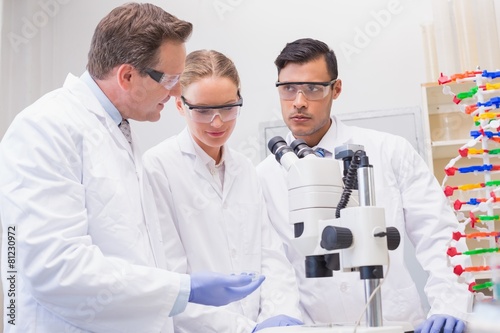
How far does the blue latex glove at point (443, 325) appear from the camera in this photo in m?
1.29

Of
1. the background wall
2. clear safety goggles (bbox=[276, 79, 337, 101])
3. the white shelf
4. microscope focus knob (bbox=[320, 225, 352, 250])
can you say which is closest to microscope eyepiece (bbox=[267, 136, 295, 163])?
microscope focus knob (bbox=[320, 225, 352, 250])

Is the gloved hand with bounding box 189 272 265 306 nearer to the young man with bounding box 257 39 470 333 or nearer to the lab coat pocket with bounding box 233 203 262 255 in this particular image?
the lab coat pocket with bounding box 233 203 262 255

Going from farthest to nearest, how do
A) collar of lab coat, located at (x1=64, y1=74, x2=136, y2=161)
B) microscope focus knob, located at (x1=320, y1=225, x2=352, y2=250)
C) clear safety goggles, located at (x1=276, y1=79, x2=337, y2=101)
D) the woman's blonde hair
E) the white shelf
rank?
the white shelf < clear safety goggles, located at (x1=276, y1=79, x2=337, y2=101) < the woman's blonde hair < collar of lab coat, located at (x1=64, y1=74, x2=136, y2=161) < microscope focus knob, located at (x1=320, y1=225, x2=352, y2=250)


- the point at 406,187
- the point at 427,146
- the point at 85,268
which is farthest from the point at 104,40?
the point at 427,146

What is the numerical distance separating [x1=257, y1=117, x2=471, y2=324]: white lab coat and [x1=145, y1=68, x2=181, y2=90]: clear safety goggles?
637mm

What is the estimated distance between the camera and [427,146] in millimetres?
2670

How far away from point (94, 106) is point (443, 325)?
1.01 m

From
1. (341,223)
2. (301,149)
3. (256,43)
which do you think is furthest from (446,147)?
(341,223)

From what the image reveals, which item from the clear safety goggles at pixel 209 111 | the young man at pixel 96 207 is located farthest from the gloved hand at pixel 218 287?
the clear safety goggles at pixel 209 111

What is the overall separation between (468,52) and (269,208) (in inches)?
55.5

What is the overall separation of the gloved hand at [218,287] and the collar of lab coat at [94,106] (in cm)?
40

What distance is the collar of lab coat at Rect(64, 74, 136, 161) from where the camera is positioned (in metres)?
1.39

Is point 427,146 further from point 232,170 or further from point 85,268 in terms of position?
point 85,268

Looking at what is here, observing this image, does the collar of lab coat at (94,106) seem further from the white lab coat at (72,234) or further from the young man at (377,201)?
the young man at (377,201)
